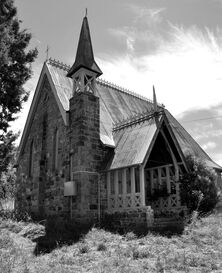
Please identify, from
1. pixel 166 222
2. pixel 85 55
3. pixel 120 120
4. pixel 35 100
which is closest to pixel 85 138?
pixel 120 120

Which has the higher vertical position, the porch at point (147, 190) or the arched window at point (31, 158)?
the arched window at point (31, 158)

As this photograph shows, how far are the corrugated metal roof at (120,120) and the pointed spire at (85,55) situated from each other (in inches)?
79.7

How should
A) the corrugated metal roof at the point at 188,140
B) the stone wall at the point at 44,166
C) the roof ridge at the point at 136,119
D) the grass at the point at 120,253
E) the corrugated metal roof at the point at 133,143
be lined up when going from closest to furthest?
the grass at the point at 120,253 < the corrugated metal roof at the point at 133,143 < the roof ridge at the point at 136,119 < the stone wall at the point at 44,166 < the corrugated metal roof at the point at 188,140

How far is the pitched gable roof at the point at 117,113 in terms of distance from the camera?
13.6 m

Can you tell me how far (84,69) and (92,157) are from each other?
15.4 ft

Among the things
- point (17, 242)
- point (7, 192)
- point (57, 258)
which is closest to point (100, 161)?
point (17, 242)

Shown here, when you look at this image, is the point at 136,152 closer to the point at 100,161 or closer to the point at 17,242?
the point at 100,161

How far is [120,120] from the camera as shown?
17703 mm

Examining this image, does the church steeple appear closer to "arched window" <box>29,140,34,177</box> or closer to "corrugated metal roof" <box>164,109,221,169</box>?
"arched window" <box>29,140,34,177</box>

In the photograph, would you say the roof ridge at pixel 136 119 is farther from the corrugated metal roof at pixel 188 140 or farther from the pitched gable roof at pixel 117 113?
the corrugated metal roof at pixel 188 140

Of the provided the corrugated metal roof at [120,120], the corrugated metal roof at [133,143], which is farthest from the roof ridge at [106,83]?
the corrugated metal roof at [133,143]

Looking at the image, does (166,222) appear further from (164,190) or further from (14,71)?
(14,71)

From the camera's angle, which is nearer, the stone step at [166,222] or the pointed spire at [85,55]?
the stone step at [166,222]

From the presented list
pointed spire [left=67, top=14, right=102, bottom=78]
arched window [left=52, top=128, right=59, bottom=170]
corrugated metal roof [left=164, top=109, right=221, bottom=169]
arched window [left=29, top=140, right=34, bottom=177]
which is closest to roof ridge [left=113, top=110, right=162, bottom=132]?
pointed spire [left=67, top=14, right=102, bottom=78]
